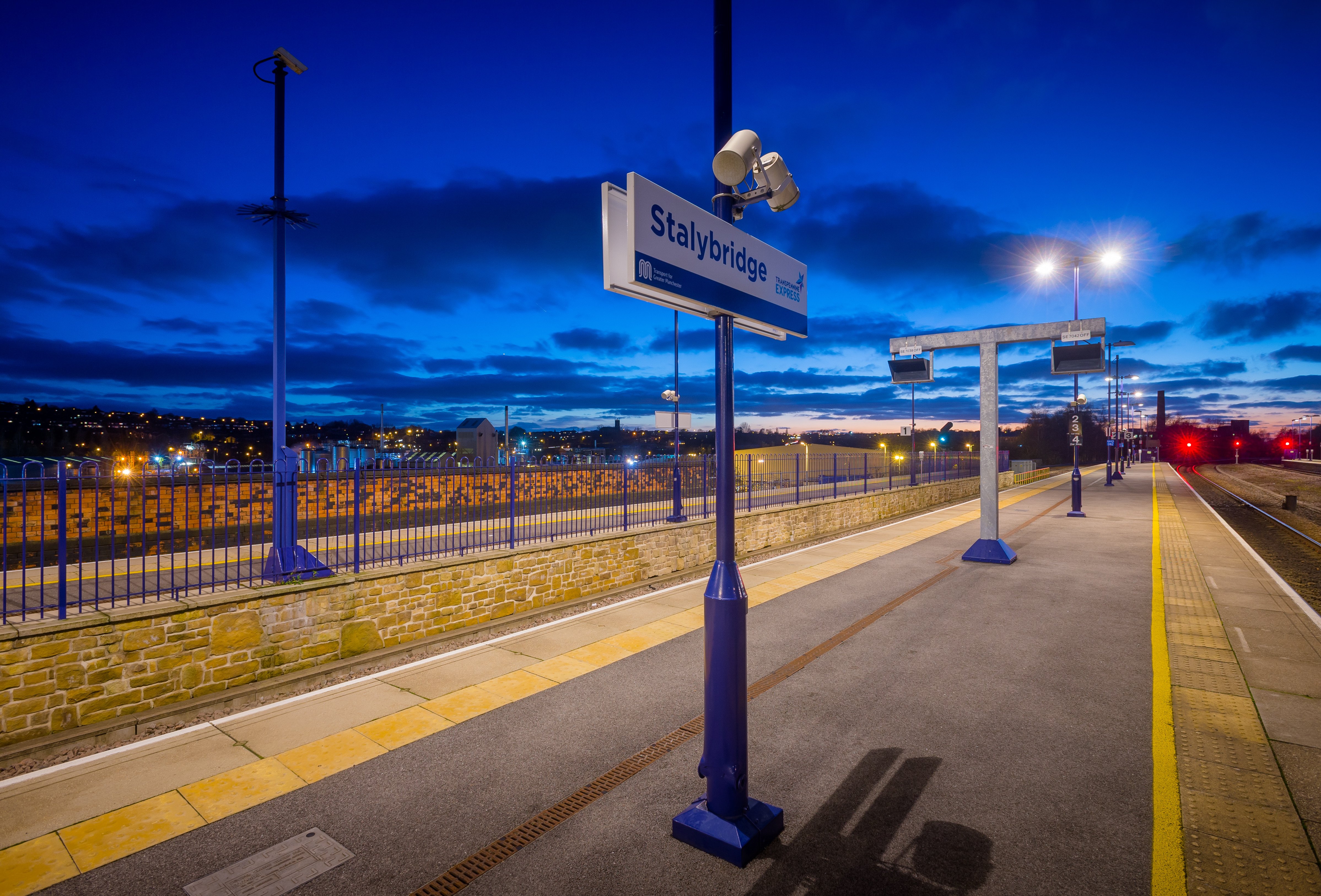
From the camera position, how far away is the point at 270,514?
14.2m

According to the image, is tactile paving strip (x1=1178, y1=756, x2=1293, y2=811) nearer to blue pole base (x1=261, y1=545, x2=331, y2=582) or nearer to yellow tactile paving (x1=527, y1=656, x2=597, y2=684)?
yellow tactile paving (x1=527, y1=656, x2=597, y2=684)

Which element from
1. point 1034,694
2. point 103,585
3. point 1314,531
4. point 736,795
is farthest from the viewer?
point 1314,531

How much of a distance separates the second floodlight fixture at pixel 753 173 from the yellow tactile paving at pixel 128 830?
5.11 metres

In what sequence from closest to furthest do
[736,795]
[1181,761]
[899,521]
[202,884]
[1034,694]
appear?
[202,884]
[736,795]
[1181,761]
[1034,694]
[899,521]

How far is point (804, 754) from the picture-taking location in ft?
15.0

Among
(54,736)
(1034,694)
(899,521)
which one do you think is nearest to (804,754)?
Answer: (1034,694)

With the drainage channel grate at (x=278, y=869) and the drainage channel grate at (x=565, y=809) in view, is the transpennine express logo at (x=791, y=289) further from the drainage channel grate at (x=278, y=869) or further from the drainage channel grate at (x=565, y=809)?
the drainage channel grate at (x=278, y=869)

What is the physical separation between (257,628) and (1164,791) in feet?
25.1

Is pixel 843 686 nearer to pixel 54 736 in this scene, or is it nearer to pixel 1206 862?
pixel 1206 862

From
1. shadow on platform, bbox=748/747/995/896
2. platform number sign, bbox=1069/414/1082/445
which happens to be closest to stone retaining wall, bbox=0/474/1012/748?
shadow on platform, bbox=748/747/995/896

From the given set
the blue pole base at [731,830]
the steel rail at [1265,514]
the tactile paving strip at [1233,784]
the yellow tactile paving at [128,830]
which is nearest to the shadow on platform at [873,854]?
the blue pole base at [731,830]

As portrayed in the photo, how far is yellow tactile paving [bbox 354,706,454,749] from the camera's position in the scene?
4.93 m

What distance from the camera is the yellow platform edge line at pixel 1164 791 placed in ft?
10.7

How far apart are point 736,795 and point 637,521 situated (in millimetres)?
7825
